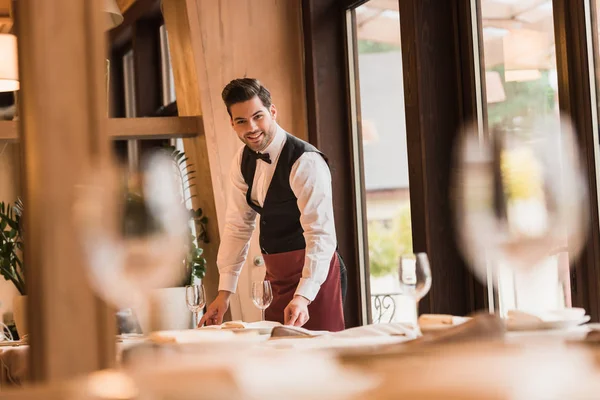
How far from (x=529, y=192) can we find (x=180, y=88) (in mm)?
5005

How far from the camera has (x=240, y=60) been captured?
16.6ft

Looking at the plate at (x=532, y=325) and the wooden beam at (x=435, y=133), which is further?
the wooden beam at (x=435, y=133)

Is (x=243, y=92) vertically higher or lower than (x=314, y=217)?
higher

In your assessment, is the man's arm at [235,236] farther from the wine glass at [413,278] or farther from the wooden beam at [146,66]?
the wooden beam at [146,66]

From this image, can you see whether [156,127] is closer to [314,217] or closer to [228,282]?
[228,282]

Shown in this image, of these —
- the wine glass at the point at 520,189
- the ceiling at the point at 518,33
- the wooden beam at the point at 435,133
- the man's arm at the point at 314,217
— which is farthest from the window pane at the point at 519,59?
the wine glass at the point at 520,189

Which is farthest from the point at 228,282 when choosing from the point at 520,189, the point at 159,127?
the point at 520,189

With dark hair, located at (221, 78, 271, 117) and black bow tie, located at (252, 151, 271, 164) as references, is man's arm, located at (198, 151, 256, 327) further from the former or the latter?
dark hair, located at (221, 78, 271, 117)

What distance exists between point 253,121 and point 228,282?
0.56 m

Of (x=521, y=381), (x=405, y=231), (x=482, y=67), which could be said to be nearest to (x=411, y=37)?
(x=482, y=67)

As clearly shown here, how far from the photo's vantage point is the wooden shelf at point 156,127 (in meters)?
5.32

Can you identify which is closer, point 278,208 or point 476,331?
point 476,331

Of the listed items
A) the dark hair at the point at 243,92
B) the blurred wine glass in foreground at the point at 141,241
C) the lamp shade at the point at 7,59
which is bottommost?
the blurred wine glass in foreground at the point at 141,241

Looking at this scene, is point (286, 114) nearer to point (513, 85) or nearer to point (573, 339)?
point (513, 85)
